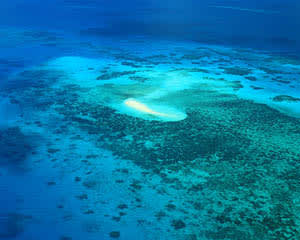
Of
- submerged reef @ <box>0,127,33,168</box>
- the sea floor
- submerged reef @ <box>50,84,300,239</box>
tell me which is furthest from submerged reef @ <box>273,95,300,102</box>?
submerged reef @ <box>0,127,33,168</box>

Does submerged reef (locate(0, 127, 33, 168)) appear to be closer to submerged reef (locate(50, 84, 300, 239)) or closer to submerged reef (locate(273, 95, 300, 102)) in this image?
submerged reef (locate(50, 84, 300, 239))

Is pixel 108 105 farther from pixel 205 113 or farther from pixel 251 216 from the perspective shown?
pixel 251 216

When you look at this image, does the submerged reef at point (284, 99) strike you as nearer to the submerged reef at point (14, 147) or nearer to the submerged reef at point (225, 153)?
the submerged reef at point (225, 153)

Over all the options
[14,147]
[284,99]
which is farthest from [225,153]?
[14,147]

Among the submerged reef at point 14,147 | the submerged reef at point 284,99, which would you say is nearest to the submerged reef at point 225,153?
the submerged reef at point 284,99

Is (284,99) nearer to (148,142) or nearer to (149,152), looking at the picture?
(148,142)

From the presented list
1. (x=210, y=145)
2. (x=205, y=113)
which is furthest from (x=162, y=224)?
(x=205, y=113)
